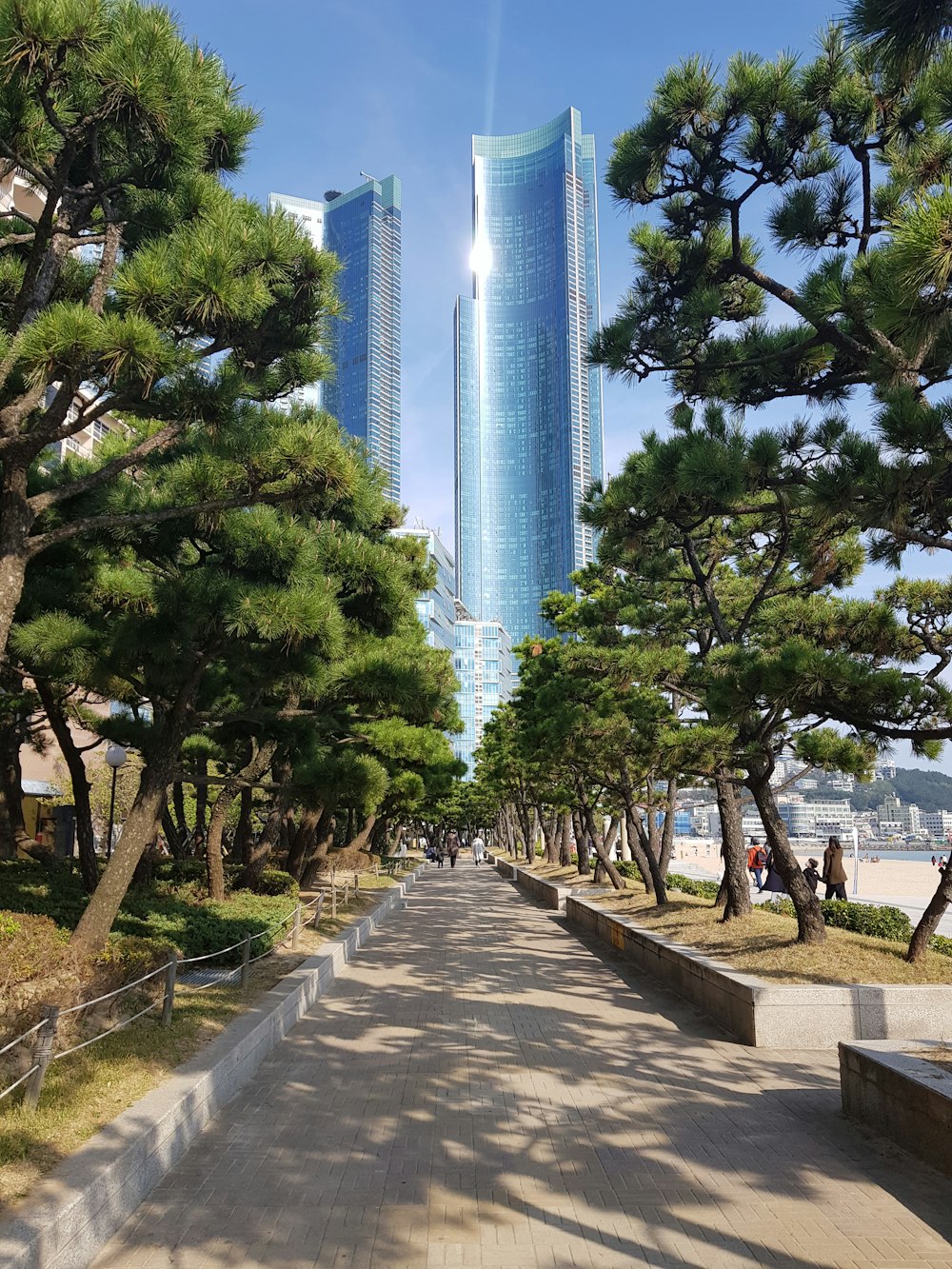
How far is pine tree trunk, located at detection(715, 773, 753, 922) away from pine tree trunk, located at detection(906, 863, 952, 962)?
325 cm

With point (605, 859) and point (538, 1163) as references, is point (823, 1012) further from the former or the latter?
point (605, 859)

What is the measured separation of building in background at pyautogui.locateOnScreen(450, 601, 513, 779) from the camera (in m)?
132

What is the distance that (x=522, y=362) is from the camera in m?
180

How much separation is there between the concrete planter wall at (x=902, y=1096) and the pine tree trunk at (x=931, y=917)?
97.5 inches

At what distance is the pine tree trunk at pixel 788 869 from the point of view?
368 inches

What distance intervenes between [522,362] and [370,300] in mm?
31481

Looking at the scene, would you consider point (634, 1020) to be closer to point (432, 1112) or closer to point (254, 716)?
point (432, 1112)

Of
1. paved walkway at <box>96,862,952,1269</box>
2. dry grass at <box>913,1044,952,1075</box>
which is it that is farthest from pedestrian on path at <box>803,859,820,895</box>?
dry grass at <box>913,1044,952,1075</box>

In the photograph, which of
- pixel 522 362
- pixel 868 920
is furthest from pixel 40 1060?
pixel 522 362

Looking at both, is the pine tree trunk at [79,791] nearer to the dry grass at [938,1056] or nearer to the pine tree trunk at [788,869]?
the pine tree trunk at [788,869]

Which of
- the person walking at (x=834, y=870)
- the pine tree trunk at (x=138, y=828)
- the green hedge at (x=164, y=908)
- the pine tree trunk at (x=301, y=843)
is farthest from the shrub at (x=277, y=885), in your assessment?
the person walking at (x=834, y=870)

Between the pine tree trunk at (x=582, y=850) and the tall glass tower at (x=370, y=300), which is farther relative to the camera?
the tall glass tower at (x=370, y=300)

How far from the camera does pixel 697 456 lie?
7266 mm

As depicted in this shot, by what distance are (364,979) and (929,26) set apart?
1083 centimetres
